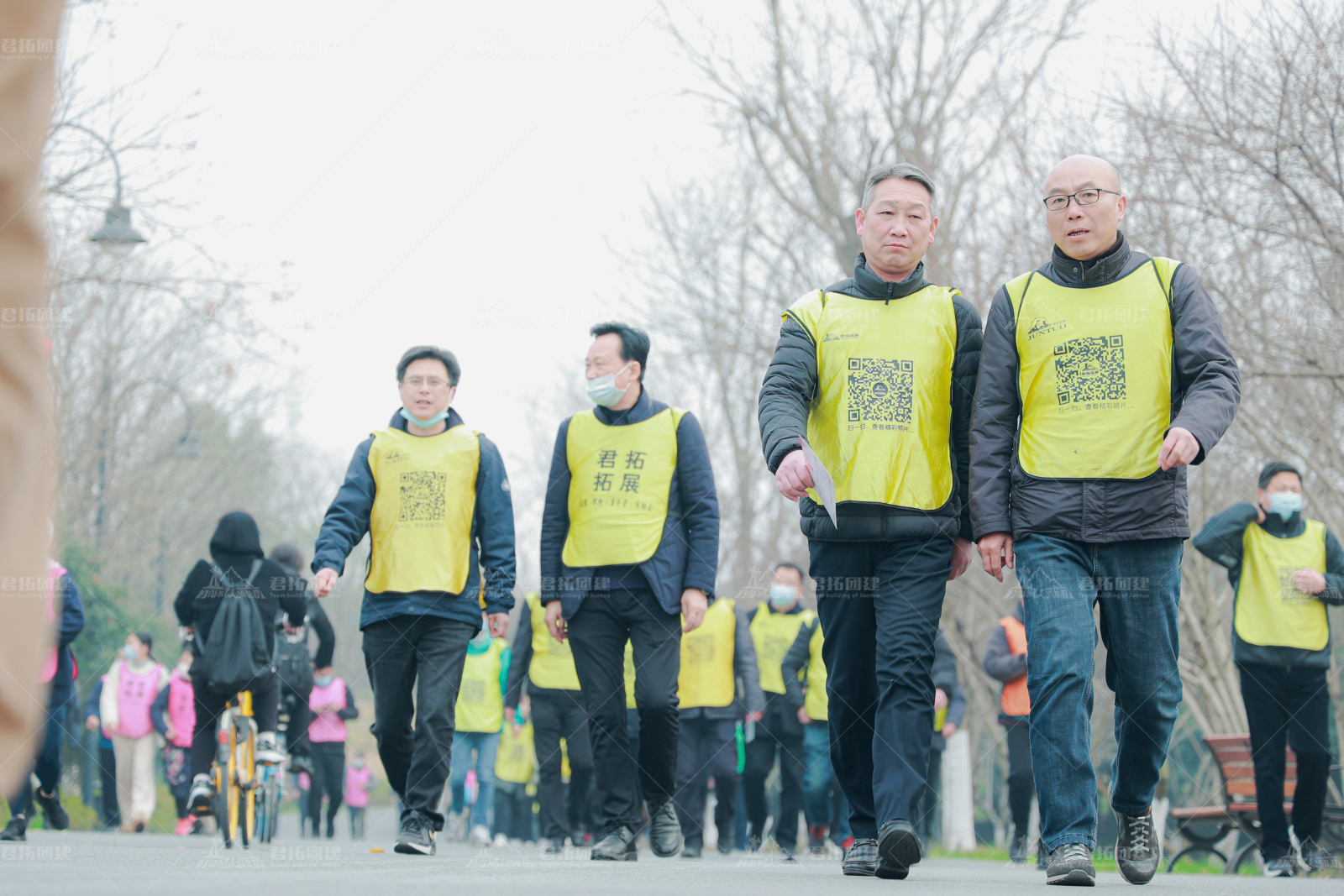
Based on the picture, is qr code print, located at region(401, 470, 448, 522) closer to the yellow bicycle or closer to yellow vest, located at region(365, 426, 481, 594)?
yellow vest, located at region(365, 426, 481, 594)

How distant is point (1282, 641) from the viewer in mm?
7863

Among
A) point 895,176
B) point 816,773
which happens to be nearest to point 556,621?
point 895,176

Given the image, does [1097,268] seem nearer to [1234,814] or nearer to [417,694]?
[417,694]

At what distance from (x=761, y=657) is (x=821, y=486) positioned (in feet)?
23.6

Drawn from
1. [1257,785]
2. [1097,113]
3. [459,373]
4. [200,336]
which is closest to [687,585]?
[459,373]

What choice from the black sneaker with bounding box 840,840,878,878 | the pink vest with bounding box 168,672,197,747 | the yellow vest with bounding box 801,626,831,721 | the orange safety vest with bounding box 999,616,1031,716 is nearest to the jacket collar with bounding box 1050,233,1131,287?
the black sneaker with bounding box 840,840,878,878

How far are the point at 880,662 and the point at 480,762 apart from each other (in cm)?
765

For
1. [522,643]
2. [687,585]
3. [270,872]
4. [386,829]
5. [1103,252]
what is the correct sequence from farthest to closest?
1. [386,829]
2. [522,643]
3. [687,585]
4. [1103,252]
5. [270,872]

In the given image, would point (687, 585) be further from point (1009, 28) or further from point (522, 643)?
point (1009, 28)

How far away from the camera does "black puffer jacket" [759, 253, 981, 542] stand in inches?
195

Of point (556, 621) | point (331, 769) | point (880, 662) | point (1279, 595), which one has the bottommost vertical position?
point (331, 769)

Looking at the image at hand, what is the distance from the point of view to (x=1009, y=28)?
17.3 meters

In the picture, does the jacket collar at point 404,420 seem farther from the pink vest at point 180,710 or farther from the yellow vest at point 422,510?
the pink vest at point 180,710

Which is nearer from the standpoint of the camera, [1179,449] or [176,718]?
[1179,449]
